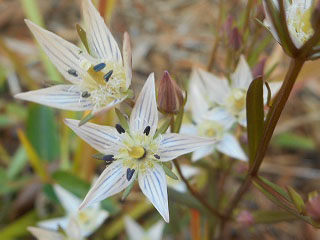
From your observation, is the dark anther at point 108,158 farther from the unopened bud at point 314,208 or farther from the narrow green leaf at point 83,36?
the unopened bud at point 314,208

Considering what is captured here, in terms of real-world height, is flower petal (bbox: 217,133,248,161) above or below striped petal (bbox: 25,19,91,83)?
below

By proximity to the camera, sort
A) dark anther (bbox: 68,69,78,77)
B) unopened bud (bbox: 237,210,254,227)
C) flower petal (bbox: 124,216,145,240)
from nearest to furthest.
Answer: dark anther (bbox: 68,69,78,77) < unopened bud (bbox: 237,210,254,227) < flower petal (bbox: 124,216,145,240)

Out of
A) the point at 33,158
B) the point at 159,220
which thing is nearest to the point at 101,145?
the point at 33,158

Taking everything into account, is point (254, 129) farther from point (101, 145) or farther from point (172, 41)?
point (172, 41)

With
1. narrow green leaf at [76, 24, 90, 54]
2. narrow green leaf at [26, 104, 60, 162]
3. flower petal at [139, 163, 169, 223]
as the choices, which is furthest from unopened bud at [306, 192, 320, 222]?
narrow green leaf at [26, 104, 60, 162]

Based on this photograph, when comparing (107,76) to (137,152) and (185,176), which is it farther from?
(185,176)

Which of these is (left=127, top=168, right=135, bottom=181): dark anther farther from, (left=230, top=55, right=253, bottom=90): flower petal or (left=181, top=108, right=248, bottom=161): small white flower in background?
(left=230, top=55, right=253, bottom=90): flower petal

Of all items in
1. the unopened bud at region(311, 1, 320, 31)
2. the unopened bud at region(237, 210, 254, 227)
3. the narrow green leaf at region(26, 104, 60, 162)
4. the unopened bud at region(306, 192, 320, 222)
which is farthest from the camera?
the narrow green leaf at region(26, 104, 60, 162)
